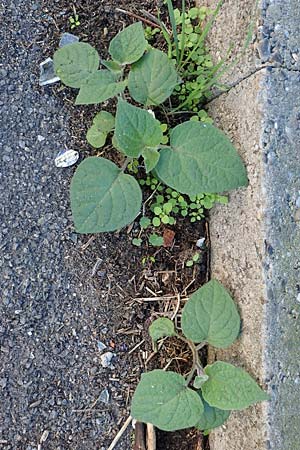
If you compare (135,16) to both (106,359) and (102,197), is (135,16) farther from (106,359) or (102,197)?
(106,359)

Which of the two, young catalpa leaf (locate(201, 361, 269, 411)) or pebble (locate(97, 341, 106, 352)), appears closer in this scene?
young catalpa leaf (locate(201, 361, 269, 411))

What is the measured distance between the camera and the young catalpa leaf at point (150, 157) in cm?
144

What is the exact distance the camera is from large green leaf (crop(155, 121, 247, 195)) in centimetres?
142

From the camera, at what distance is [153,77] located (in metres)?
1.50

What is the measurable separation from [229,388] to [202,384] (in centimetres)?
7

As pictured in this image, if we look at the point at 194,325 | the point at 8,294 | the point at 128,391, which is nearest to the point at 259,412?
the point at 194,325

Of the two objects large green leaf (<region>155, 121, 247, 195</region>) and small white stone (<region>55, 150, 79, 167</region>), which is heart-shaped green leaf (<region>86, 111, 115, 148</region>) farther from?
large green leaf (<region>155, 121, 247, 195</region>)

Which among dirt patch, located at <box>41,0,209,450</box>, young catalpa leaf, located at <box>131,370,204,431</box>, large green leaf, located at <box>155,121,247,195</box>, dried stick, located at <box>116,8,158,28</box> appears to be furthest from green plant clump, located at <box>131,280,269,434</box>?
dried stick, located at <box>116,8,158,28</box>

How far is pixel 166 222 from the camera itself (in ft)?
5.20

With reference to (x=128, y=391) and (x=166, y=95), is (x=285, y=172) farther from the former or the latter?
(x=128, y=391)

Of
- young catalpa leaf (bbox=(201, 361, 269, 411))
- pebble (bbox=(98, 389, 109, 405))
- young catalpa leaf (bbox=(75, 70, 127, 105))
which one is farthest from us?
pebble (bbox=(98, 389, 109, 405))

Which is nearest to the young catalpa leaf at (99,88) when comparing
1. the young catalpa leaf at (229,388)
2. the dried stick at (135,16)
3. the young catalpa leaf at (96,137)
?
the young catalpa leaf at (96,137)

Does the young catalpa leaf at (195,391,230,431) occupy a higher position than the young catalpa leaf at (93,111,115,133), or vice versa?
the young catalpa leaf at (93,111,115,133)

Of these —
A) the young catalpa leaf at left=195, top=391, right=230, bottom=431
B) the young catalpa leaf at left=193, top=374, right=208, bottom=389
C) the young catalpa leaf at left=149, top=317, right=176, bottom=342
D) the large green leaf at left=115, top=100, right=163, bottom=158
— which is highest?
the large green leaf at left=115, top=100, right=163, bottom=158
